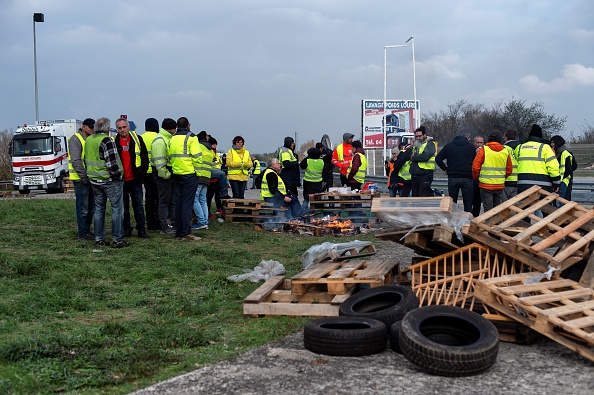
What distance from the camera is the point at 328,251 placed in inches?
327

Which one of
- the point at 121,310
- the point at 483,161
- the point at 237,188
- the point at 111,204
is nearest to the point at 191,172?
the point at 111,204

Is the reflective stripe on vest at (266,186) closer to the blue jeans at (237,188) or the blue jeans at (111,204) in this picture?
the blue jeans at (237,188)

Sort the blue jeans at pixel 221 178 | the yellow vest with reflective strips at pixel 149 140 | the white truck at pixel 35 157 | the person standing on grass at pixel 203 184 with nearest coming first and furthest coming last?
the yellow vest with reflective strips at pixel 149 140
the person standing on grass at pixel 203 184
the blue jeans at pixel 221 178
the white truck at pixel 35 157

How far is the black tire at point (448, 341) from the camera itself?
470 cm

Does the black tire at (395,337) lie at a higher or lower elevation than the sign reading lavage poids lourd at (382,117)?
lower

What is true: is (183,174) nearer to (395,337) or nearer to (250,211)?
(250,211)

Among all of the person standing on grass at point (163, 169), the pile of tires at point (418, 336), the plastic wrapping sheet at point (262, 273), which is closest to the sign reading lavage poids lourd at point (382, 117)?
the person standing on grass at point (163, 169)

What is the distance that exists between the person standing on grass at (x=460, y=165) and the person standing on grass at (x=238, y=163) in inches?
176

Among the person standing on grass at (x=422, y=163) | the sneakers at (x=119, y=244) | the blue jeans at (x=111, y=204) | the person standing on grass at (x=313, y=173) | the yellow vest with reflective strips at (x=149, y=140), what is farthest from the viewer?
the person standing on grass at (x=313, y=173)

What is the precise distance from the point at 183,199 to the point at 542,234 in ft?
21.3

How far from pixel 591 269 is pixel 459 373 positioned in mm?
2233

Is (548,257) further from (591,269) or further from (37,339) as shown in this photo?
(37,339)

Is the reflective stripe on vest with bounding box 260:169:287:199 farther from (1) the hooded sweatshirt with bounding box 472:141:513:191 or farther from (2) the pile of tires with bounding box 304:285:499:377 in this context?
(2) the pile of tires with bounding box 304:285:499:377

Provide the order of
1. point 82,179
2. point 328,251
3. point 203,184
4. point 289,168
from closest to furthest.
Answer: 1. point 328,251
2. point 82,179
3. point 203,184
4. point 289,168
